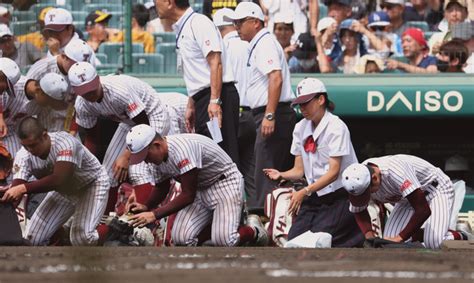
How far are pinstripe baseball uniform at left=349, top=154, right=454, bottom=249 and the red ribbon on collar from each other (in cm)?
48

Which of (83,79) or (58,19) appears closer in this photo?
(83,79)

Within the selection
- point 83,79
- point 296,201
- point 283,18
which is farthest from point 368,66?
point 83,79

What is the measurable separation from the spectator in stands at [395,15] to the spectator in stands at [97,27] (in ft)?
8.22

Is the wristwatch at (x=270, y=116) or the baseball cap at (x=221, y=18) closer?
the wristwatch at (x=270, y=116)

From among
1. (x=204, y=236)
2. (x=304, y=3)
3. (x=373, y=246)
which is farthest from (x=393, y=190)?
(x=304, y=3)

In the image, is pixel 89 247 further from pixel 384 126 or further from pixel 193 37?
pixel 384 126

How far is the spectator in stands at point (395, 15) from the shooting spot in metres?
9.97

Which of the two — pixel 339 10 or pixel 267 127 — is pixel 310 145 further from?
pixel 339 10

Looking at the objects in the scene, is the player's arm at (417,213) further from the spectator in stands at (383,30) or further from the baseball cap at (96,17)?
the baseball cap at (96,17)

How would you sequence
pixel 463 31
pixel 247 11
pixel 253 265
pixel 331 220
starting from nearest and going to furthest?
pixel 253 265, pixel 331 220, pixel 247 11, pixel 463 31

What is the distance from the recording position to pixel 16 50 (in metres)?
9.81

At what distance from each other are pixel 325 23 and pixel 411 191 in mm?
2776

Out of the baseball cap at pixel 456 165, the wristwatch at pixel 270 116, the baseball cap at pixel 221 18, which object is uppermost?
the baseball cap at pixel 221 18

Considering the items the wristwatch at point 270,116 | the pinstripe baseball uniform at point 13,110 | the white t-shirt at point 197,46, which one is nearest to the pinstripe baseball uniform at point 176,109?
the white t-shirt at point 197,46
